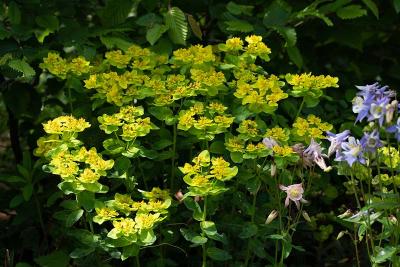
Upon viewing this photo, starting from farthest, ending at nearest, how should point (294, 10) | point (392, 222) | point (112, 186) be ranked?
point (294, 10) → point (112, 186) → point (392, 222)

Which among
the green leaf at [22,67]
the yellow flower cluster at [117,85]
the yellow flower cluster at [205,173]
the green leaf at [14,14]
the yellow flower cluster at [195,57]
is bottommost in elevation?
the yellow flower cluster at [205,173]

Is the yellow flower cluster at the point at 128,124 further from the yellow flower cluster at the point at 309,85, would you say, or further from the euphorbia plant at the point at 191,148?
the yellow flower cluster at the point at 309,85

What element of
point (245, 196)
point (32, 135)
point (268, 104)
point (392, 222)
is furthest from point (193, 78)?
point (32, 135)

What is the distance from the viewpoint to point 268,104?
2648 millimetres

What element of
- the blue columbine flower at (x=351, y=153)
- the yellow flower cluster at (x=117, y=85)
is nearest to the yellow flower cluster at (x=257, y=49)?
the yellow flower cluster at (x=117, y=85)

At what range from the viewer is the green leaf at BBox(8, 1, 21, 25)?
2.99 meters

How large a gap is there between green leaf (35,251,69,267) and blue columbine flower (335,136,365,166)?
107 cm

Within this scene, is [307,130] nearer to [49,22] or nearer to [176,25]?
[176,25]

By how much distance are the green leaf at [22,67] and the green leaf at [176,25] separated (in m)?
0.60

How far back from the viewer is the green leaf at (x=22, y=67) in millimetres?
2709

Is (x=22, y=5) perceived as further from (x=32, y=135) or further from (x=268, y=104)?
(x=268, y=104)

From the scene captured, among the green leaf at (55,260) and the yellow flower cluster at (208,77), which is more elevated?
the yellow flower cluster at (208,77)

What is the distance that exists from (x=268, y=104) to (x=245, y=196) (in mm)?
352

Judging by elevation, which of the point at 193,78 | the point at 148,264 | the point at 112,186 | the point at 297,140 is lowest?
the point at 148,264
